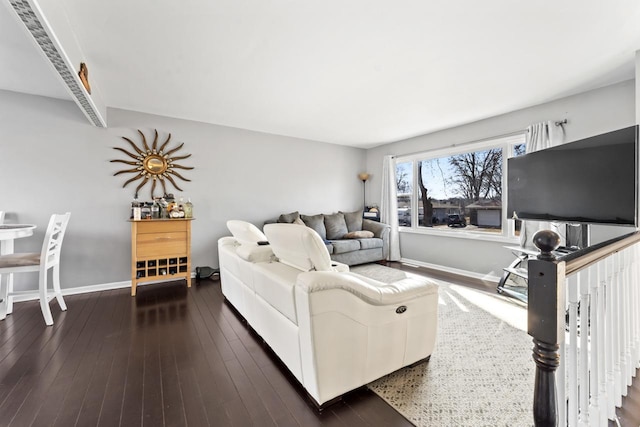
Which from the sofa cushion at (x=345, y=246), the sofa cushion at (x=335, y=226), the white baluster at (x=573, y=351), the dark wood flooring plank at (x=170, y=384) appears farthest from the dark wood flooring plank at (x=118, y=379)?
the sofa cushion at (x=335, y=226)

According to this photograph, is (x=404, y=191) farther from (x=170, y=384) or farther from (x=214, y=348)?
(x=170, y=384)

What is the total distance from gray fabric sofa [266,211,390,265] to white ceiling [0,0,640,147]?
2.00 metres

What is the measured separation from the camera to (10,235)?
2375 millimetres

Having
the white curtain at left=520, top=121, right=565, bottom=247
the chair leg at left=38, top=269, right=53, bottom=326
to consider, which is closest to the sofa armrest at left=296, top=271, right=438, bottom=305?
the white curtain at left=520, top=121, right=565, bottom=247

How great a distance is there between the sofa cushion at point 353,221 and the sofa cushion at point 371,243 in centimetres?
50

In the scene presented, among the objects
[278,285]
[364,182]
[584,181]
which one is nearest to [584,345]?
[278,285]

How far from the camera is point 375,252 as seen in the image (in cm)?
504

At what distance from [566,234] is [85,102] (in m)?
5.43

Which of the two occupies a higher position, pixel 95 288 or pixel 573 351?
pixel 573 351

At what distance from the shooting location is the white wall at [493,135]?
2.91 m

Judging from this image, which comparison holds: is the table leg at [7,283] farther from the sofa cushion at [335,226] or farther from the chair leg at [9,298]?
the sofa cushion at [335,226]

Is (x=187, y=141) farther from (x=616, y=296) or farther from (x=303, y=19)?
(x=616, y=296)

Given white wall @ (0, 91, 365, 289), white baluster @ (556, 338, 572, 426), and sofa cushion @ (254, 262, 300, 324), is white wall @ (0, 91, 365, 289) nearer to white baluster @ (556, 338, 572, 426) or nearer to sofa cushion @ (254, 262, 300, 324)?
sofa cushion @ (254, 262, 300, 324)

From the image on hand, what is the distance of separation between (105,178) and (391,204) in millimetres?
4752
